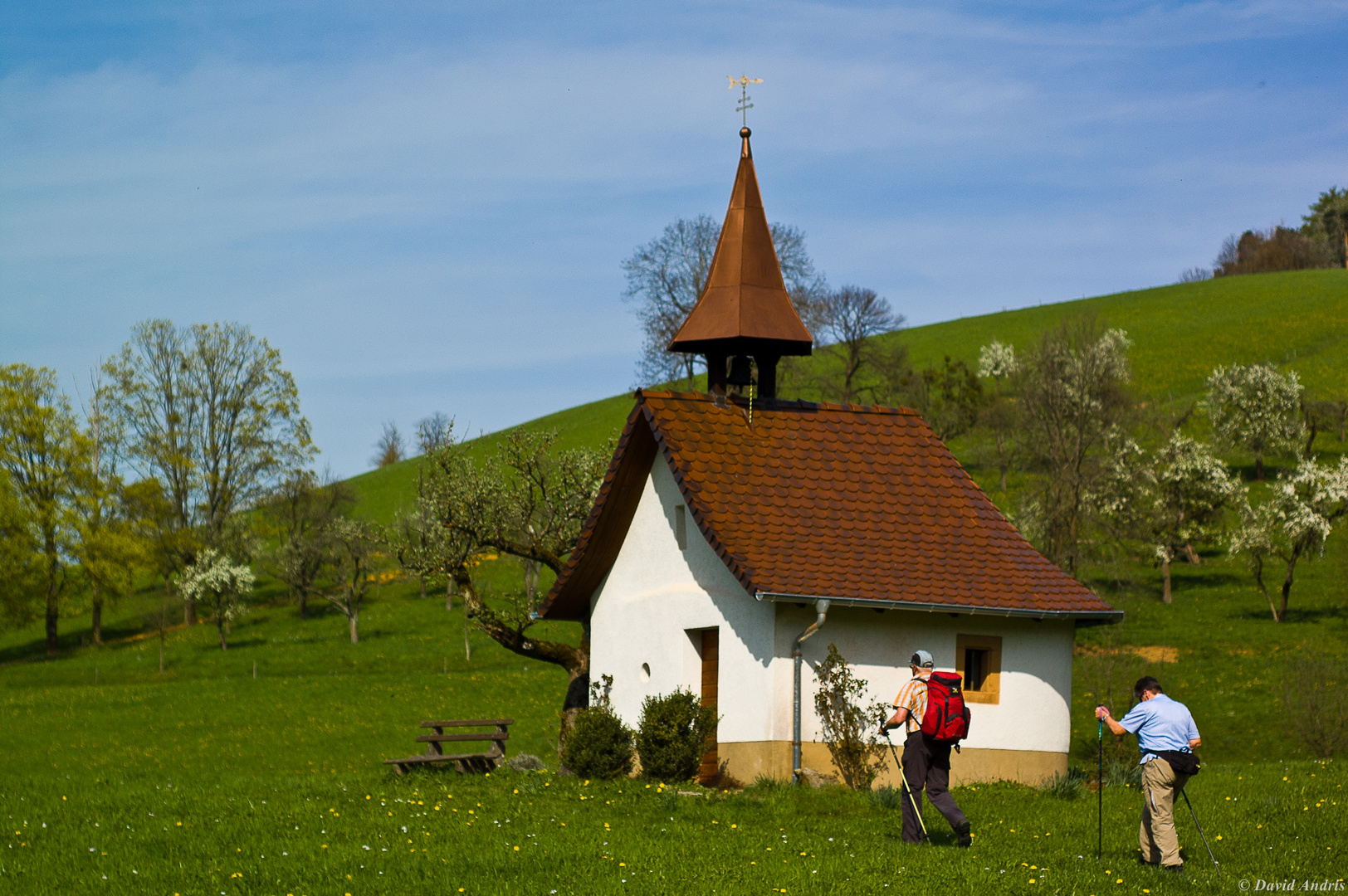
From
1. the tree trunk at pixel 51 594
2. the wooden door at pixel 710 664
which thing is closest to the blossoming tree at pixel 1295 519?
the wooden door at pixel 710 664

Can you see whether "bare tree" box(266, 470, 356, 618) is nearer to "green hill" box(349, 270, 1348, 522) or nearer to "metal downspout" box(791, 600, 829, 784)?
"green hill" box(349, 270, 1348, 522)

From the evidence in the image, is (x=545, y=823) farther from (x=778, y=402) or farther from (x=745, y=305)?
(x=745, y=305)

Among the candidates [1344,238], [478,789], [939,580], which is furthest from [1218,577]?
[1344,238]

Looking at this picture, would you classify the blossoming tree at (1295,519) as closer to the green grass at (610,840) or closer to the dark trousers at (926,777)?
the green grass at (610,840)

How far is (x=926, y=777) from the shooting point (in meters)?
12.5

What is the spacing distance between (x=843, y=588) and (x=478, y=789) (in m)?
5.24

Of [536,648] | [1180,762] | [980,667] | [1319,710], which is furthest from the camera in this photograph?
[1319,710]

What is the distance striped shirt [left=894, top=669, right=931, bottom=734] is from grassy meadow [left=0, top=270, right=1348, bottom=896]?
119cm

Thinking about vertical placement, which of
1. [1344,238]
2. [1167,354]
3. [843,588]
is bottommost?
[843,588]

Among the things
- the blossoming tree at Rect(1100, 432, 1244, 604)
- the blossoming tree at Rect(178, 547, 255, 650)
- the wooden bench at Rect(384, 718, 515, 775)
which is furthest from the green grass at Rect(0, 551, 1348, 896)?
the blossoming tree at Rect(178, 547, 255, 650)

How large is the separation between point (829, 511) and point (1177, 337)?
68.7 m

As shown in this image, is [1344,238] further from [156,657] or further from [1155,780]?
[1155,780]

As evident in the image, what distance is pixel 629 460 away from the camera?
20.5 m

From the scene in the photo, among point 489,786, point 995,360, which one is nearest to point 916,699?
point 489,786
